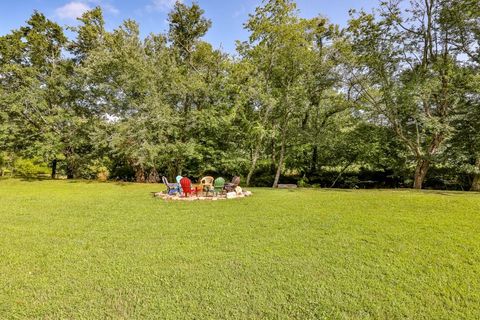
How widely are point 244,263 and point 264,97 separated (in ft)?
30.5

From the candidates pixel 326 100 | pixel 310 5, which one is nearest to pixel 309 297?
pixel 326 100

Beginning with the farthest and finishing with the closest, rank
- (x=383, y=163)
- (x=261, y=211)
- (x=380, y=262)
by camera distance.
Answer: (x=383, y=163)
(x=261, y=211)
(x=380, y=262)

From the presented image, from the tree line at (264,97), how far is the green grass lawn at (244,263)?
5.60 metres

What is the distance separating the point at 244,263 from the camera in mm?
3811

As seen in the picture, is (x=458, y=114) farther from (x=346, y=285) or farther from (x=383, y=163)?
(x=346, y=285)

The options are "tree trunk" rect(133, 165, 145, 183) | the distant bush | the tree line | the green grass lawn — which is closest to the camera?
the green grass lawn

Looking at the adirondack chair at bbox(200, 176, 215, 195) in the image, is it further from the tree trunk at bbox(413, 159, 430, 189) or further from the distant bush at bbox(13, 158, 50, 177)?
the distant bush at bbox(13, 158, 50, 177)

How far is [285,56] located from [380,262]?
404 inches

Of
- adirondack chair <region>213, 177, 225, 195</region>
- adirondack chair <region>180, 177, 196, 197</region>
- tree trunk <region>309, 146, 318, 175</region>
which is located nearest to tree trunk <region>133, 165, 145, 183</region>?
adirondack chair <region>180, 177, 196, 197</region>

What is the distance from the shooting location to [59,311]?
2.74m

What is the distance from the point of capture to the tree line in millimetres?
10438

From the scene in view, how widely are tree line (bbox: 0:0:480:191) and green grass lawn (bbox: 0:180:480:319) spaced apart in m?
5.60

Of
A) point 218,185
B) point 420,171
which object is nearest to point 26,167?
point 218,185

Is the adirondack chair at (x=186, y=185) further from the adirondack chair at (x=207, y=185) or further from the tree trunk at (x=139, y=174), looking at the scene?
the tree trunk at (x=139, y=174)
